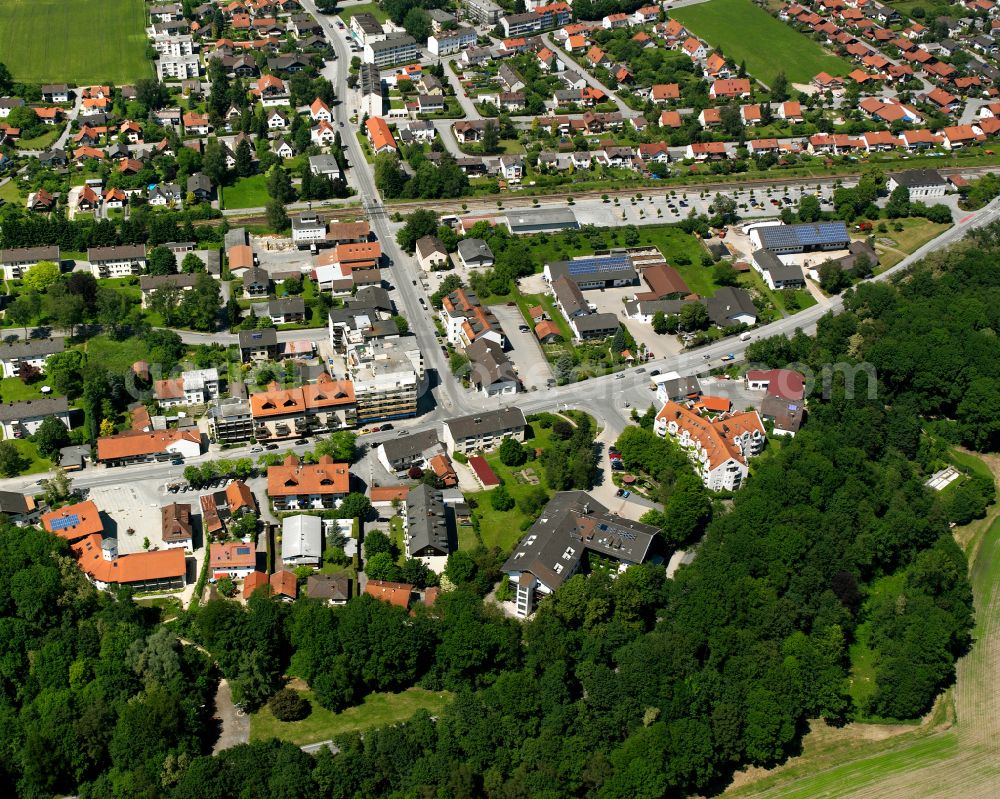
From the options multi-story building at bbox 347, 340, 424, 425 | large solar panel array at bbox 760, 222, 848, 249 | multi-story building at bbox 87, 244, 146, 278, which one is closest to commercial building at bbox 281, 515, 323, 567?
multi-story building at bbox 347, 340, 424, 425

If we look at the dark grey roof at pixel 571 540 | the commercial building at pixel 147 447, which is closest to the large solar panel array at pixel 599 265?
the dark grey roof at pixel 571 540

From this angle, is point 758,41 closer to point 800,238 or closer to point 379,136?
point 800,238

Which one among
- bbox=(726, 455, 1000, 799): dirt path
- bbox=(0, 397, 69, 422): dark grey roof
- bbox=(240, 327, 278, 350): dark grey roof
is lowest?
bbox=(726, 455, 1000, 799): dirt path

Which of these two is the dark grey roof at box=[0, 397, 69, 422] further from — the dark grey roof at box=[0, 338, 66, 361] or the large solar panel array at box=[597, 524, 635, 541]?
the large solar panel array at box=[597, 524, 635, 541]

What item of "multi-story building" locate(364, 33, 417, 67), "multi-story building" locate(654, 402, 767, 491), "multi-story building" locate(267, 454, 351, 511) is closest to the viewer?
"multi-story building" locate(267, 454, 351, 511)

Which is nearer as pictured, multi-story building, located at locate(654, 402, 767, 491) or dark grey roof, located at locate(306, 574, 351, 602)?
dark grey roof, located at locate(306, 574, 351, 602)

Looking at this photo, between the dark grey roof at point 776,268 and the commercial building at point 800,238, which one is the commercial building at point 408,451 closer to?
the dark grey roof at point 776,268
